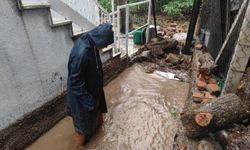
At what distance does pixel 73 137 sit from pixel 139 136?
1069 millimetres

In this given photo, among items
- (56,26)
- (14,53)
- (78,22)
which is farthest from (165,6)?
(14,53)

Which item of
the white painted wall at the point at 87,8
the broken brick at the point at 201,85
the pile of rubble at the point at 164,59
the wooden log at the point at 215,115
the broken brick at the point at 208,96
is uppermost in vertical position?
the white painted wall at the point at 87,8

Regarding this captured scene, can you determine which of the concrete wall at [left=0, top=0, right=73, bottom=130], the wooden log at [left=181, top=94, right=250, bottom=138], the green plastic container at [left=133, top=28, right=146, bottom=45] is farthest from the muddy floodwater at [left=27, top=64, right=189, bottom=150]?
the green plastic container at [left=133, top=28, right=146, bottom=45]

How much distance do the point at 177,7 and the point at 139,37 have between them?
4.30 metres

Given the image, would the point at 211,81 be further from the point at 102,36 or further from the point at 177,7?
the point at 177,7

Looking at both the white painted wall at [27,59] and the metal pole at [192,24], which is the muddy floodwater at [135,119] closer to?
the white painted wall at [27,59]

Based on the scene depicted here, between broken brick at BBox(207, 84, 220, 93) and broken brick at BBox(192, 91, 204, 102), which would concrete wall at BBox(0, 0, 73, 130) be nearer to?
broken brick at BBox(192, 91, 204, 102)

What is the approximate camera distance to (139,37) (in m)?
6.59

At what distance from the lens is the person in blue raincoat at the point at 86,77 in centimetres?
274

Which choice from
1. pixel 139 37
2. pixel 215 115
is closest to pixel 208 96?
pixel 215 115

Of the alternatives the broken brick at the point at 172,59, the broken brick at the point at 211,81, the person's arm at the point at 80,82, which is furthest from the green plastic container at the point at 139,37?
the person's arm at the point at 80,82

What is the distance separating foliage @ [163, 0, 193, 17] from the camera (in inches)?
383

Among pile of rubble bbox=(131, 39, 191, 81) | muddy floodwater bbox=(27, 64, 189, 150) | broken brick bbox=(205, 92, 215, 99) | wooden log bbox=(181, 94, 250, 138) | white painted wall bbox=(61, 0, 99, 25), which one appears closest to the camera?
wooden log bbox=(181, 94, 250, 138)

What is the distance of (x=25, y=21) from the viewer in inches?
110
